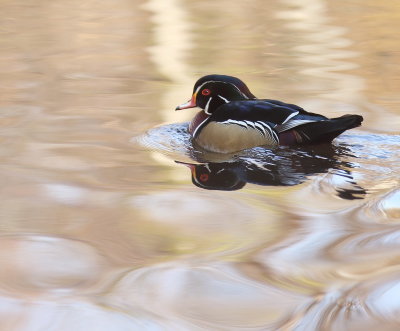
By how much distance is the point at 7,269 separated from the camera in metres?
4.45

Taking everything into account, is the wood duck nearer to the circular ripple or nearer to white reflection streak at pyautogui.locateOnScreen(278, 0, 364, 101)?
white reflection streak at pyautogui.locateOnScreen(278, 0, 364, 101)

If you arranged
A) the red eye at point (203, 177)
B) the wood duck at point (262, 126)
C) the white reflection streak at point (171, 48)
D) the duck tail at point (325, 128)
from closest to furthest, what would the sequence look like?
the red eye at point (203, 177), the duck tail at point (325, 128), the wood duck at point (262, 126), the white reflection streak at point (171, 48)

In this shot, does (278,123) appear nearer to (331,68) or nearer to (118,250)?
(118,250)

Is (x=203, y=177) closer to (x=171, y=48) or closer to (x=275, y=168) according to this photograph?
(x=275, y=168)

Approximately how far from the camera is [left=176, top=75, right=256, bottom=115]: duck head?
7.57m

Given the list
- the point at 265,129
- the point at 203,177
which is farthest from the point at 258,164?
the point at 203,177

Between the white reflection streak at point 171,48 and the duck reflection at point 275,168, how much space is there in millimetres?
1491

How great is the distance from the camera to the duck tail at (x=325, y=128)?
262 inches

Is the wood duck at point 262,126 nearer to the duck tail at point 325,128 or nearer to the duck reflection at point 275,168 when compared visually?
the duck tail at point 325,128

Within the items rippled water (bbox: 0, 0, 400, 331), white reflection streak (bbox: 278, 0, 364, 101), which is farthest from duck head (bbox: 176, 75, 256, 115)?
white reflection streak (bbox: 278, 0, 364, 101)

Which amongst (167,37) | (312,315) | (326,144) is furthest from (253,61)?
(312,315)

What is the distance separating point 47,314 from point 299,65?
715cm

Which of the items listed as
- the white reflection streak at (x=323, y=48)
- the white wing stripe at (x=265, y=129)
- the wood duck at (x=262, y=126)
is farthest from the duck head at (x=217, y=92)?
the white reflection streak at (x=323, y=48)

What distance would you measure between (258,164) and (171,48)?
5.58 metres
